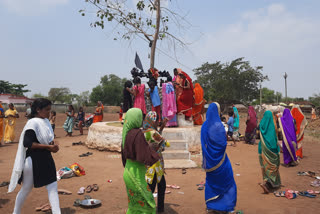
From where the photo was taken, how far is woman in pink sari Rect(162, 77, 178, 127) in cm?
879

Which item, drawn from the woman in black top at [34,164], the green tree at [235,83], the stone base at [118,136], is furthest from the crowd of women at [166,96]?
the green tree at [235,83]

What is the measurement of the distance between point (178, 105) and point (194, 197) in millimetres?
4823

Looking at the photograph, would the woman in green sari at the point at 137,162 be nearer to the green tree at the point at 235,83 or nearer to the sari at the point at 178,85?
the sari at the point at 178,85

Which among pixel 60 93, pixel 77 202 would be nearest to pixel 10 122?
pixel 77 202

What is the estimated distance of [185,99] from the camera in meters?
8.98

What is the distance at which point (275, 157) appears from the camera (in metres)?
4.94

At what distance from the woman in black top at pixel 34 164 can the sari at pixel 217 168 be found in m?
2.22

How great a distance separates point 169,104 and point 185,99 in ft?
2.16

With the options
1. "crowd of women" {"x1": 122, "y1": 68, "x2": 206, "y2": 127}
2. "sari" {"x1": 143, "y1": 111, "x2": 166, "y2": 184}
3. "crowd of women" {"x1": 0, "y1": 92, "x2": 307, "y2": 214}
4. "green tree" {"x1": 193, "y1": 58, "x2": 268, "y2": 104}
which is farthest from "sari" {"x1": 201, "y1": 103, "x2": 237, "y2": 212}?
"green tree" {"x1": 193, "y1": 58, "x2": 268, "y2": 104}

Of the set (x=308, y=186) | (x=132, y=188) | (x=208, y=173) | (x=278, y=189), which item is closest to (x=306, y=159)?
(x=308, y=186)

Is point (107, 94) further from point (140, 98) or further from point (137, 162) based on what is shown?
point (137, 162)

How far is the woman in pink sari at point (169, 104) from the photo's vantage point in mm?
8789

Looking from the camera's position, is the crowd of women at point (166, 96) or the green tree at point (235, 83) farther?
the green tree at point (235, 83)

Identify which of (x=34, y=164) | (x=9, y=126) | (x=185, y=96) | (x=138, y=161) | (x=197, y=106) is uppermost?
(x=185, y=96)
